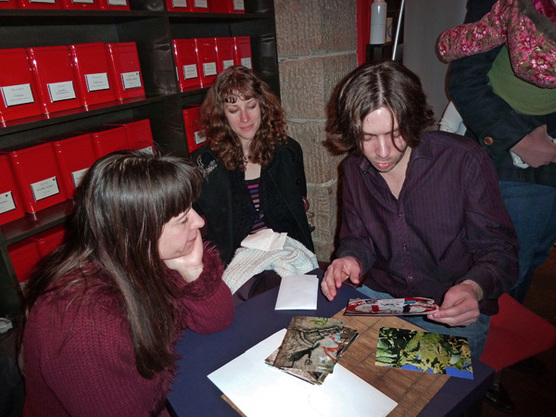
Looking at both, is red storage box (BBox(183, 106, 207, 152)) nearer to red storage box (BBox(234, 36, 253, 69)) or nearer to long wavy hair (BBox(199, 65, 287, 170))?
long wavy hair (BBox(199, 65, 287, 170))

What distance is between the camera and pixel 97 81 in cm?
190

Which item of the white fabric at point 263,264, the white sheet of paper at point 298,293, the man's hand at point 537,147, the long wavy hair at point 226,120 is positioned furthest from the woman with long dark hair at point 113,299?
the man's hand at point 537,147

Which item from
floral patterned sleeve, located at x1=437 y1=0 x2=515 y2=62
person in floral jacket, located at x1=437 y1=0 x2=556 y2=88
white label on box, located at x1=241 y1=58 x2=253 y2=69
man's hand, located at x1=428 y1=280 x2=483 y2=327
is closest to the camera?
man's hand, located at x1=428 y1=280 x2=483 y2=327

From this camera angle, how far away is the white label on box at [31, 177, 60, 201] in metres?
1.75

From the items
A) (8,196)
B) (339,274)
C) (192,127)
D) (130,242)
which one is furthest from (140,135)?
(339,274)

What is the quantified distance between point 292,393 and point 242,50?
2.35 m

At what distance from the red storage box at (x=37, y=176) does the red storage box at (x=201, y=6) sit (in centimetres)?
120

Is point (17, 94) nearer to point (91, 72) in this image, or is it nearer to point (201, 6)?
point (91, 72)

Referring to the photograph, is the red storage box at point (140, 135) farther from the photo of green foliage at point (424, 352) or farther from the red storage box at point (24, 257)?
the photo of green foliage at point (424, 352)

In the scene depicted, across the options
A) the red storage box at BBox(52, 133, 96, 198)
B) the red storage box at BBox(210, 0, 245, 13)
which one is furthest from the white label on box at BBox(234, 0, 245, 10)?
the red storage box at BBox(52, 133, 96, 198)

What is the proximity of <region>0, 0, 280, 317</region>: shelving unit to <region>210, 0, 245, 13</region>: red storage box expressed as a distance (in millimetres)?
84

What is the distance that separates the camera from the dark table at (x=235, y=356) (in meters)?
0.87

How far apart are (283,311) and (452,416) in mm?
548

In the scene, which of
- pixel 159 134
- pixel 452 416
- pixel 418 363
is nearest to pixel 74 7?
pixel 159 134
